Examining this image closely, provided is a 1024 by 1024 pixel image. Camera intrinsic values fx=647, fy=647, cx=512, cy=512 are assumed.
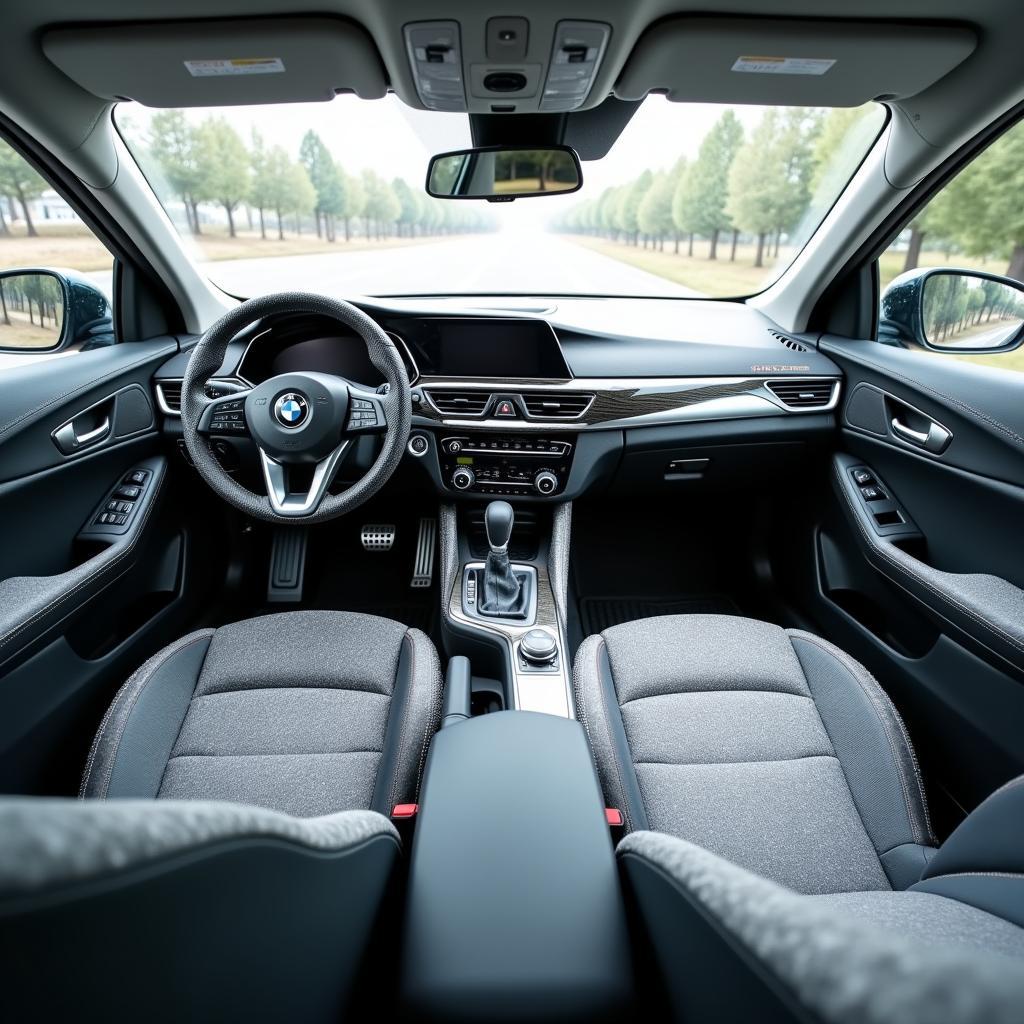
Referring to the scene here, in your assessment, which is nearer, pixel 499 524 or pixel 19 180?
pixel 19 180

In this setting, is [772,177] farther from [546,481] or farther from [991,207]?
[546,481]

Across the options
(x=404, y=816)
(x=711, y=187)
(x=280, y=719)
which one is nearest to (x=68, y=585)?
(x=280, y=719)

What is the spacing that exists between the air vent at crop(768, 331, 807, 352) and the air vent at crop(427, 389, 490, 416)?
3.90ft

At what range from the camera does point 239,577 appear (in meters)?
2.74

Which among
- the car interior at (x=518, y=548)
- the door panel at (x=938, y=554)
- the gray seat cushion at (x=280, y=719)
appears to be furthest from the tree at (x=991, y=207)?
the gray seat cushion at (x=280, y=719)

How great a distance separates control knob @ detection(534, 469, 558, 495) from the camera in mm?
2439

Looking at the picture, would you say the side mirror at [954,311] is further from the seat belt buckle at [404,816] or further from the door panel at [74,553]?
the door panel at [74,553]

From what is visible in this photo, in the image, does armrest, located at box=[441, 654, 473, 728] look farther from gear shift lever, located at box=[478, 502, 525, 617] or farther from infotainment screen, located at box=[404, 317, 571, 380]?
infotainment screen, located at box=[404, 317, 571, 380]

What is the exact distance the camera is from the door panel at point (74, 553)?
1604mm

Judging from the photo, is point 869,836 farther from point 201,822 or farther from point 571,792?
point 201,822

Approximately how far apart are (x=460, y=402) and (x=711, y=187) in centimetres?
257

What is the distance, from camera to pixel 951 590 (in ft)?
5.65

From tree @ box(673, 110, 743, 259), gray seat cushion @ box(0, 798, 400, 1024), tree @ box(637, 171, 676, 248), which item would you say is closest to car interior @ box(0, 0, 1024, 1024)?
gray seat cushion @ box(0, 798, 400, 1024)

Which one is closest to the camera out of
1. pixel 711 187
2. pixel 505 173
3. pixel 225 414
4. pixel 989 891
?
pixel 989 891
